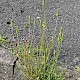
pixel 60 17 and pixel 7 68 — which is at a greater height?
pixel 60 17

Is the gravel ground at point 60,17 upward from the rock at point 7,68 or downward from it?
upward

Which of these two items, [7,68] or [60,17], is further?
[60,17]

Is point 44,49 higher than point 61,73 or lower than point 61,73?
higher

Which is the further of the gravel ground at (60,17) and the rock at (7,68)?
the gravel ground at (60,17)

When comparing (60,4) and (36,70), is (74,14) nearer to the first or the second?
(60,4)

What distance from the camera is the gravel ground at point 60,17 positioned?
2.99m

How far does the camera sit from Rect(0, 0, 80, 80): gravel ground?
2988 mm

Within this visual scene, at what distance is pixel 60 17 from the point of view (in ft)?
11.7

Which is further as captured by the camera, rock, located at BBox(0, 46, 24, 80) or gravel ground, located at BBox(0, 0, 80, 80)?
gravel ground, located at BBox(0, 0, 80, 80)

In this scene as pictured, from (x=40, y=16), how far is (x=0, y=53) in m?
0.95

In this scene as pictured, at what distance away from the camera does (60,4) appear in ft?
12.6

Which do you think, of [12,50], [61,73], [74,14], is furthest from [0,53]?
[74,14]

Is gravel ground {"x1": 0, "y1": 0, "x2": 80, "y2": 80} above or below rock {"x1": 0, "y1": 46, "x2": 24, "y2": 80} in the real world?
above

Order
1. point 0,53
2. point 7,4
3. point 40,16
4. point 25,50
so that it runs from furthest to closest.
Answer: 1. point 7,4
2. point 40,16
3. point 0,53
4. point 25,50
